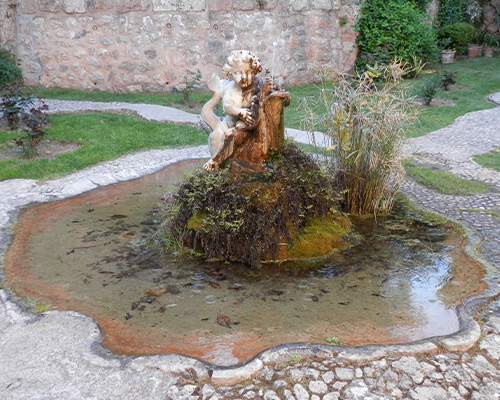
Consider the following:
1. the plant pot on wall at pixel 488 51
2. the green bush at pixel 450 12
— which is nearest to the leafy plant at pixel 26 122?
the green bush at pixel 450 12

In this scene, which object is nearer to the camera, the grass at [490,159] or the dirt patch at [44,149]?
the grass at [490,159]

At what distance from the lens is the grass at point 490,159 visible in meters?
6.74

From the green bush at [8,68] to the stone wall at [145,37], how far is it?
0.63 feet

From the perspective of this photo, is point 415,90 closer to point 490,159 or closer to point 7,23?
point 490,159

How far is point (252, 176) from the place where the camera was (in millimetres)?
4703

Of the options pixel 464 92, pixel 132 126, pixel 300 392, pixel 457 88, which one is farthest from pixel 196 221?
pixel 457 88

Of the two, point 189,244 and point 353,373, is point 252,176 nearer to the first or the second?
point 189,244

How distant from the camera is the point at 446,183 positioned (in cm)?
612

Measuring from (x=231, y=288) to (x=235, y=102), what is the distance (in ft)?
5.74

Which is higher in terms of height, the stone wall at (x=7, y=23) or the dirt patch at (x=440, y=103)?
the stone wall at (x=7, y=23)

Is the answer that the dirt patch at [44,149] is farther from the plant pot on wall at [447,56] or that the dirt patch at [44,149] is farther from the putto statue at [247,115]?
the plant pot on wall at [447,56]

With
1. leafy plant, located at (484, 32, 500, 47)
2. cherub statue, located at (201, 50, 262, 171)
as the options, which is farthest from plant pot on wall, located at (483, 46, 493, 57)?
cherub statue, located at (201, 50, 262, 171)

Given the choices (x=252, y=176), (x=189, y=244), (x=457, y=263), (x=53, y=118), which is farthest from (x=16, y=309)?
(x=53, y=118)

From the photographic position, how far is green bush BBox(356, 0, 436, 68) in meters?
12.2
